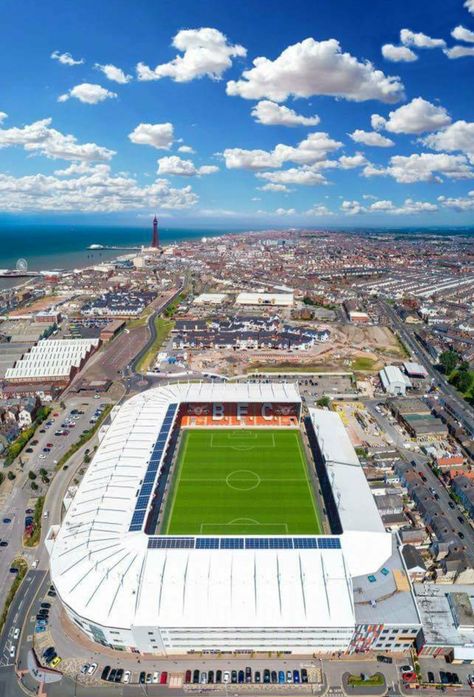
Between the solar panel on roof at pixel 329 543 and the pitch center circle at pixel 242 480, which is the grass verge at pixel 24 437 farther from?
the solar panel on roof at pixel 329 543

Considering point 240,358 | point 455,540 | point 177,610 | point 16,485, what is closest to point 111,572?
point 177,610

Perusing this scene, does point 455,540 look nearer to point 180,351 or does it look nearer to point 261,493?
point 261,493

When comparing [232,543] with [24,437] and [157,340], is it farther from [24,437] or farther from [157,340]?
[157,340]

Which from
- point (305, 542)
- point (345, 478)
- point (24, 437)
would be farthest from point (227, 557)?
point (24, 437)

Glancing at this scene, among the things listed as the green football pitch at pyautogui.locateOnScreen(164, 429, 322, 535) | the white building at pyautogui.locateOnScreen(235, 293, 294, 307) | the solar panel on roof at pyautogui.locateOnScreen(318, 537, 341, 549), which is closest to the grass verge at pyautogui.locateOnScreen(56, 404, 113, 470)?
the green football pitch at pyautogui.locateOnScreen(164, 429, 322, 535)

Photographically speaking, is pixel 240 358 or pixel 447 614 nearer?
pixel 447 614
